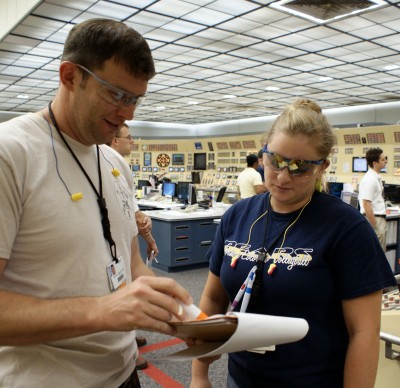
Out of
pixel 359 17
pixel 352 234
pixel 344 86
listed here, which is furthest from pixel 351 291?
pixel 344 86

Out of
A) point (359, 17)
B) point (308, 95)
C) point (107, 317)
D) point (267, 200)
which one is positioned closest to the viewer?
point (107, 317)

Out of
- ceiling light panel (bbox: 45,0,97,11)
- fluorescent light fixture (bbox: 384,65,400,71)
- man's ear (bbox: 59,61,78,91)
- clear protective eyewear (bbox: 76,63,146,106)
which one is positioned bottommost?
clear protective eyewear (bbox: 76,63,146,106)

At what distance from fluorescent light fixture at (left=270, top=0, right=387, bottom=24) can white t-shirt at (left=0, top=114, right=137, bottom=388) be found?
523 cm

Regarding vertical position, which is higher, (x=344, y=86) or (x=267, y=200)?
(x=344, y=86)

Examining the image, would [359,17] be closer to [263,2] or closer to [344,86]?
[263,2]

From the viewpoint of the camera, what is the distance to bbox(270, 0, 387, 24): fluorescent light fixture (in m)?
5.46

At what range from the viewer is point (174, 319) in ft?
2.92

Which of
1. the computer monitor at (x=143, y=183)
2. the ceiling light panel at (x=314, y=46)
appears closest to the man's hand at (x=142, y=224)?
the ceiling light panel at (x=314, y=46)

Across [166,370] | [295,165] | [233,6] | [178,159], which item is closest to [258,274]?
[295,165]

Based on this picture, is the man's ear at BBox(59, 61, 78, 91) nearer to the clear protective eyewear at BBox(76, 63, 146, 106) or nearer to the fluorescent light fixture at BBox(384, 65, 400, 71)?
the clear protective eyewear at BBox(76, 63, 146, 106)

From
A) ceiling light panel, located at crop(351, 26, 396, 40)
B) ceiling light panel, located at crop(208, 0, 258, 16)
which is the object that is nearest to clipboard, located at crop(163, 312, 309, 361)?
ceiling light panel, located at crop(208, 0, 258, 16)

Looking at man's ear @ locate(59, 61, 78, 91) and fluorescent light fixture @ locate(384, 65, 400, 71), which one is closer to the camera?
man's ear @ locate(59, 61, 78, 91)

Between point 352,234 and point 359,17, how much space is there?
228 inches

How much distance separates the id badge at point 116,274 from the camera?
1.12 metres
